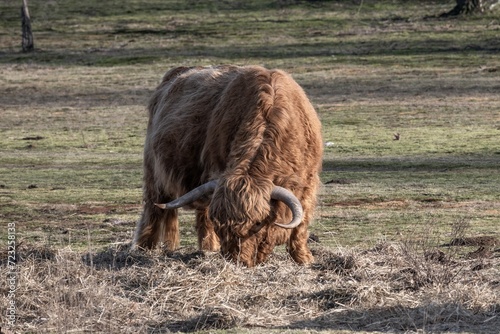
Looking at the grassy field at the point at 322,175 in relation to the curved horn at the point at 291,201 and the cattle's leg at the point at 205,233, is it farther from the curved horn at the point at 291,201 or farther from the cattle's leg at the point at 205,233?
the curved horn at the point at 291,201

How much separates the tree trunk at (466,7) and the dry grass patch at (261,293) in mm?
31360

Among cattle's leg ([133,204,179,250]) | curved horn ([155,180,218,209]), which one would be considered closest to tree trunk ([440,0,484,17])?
cattle's leg ([133,204,179,250])

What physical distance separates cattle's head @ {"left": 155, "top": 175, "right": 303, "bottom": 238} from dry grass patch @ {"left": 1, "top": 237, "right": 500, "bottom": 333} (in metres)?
0.37

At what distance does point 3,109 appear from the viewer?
28.8m

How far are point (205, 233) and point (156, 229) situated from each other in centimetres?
53

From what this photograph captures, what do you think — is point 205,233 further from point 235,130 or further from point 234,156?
point 234,156

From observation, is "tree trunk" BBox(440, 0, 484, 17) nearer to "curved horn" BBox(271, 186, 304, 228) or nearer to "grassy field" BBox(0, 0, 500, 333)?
"grassy field" BBox(0, 0, 500, 333)

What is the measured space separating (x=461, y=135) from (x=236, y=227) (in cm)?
1417

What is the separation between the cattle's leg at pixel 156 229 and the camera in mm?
11469

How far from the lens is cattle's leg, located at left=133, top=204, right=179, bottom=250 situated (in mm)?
11469

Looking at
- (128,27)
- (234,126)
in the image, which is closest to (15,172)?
(234,126)

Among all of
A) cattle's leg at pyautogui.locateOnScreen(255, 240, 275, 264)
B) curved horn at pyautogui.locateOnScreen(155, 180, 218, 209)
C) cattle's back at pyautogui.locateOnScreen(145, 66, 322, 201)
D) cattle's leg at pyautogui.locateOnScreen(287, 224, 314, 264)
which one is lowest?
cattle's leg at pyautogui.locateOnScreen(287, 224, 314, 264)

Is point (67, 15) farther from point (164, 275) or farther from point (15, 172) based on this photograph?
point (164, 275)

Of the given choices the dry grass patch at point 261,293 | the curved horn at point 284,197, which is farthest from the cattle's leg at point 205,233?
the curved horn at point 284,197
